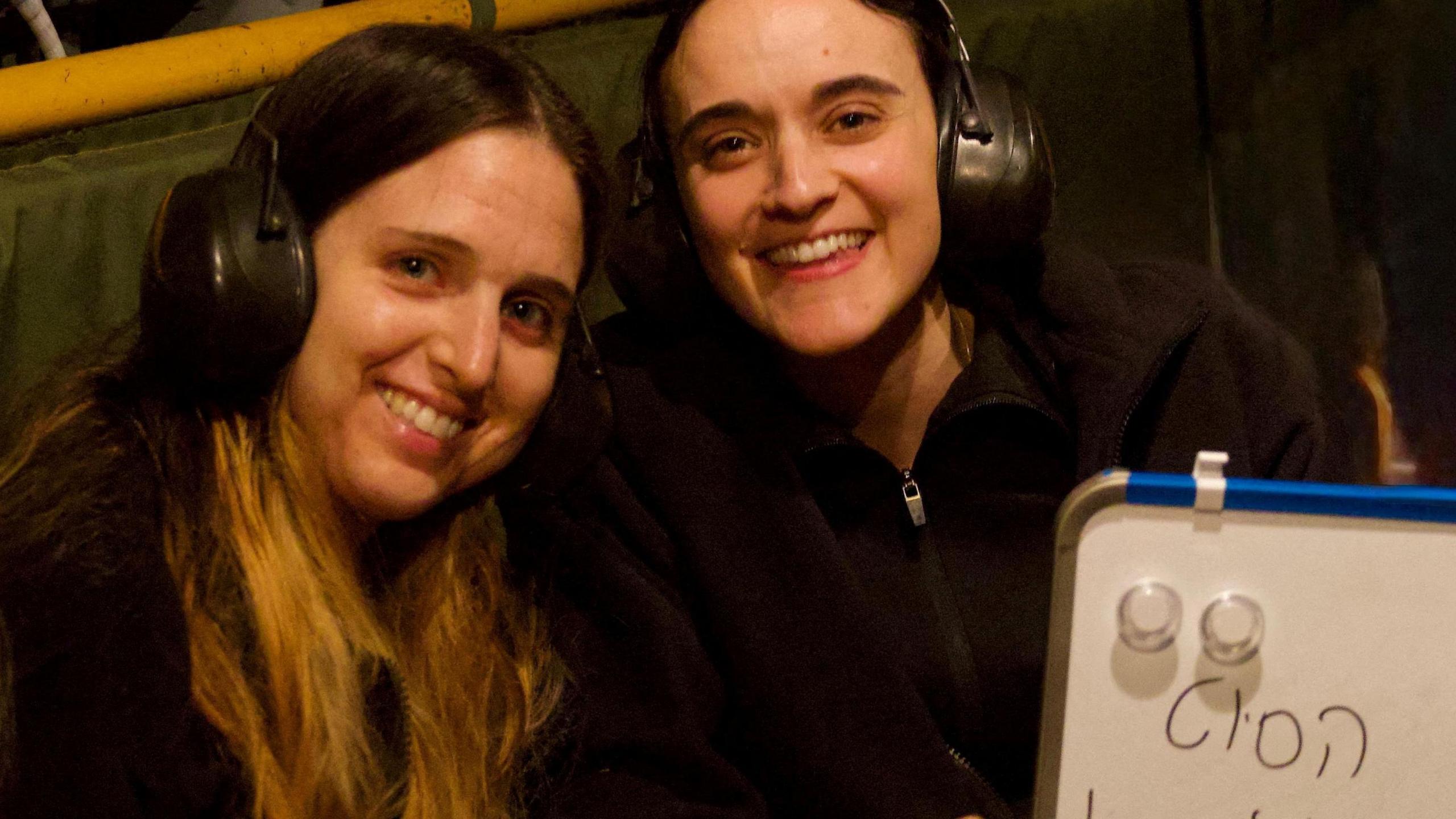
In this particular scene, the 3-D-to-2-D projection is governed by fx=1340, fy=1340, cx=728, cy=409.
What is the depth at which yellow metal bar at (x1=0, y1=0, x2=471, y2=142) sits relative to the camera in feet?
3.97

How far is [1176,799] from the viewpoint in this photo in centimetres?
80

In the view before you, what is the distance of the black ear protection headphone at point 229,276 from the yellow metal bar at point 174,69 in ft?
1.11

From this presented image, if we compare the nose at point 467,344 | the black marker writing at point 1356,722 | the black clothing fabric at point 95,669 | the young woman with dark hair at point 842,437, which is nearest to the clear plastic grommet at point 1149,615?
the black marker writing at point 1356,722

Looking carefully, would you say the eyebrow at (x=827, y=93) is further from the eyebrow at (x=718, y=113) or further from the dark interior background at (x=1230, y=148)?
the dark interior background at (x=1230, y=148)

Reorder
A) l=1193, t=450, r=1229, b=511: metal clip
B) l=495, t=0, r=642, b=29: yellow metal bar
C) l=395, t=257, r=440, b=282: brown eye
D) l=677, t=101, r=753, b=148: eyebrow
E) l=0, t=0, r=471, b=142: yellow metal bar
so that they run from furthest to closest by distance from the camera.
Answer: l=495, t=0, r=642, b=29: yellow metal bar, l=0, t=0, r=471, b=142: yellow metal bar, l=677, t=101, r=753, b=148: eyebrow, l=395, t=257, r=440, b=282: brown eye, l=1193, t=450, r=1229, b=511: metal clip

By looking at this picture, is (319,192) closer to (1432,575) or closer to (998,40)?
(1432,575)

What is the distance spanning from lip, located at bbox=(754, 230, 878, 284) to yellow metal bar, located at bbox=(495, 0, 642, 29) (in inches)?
22.8

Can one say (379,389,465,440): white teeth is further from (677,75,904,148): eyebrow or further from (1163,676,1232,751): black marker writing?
(1163,676,1232,751): black marker writing

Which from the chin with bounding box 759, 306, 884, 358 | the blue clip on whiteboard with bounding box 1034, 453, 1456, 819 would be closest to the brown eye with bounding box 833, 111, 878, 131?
the chin with bounding box 759, 306, 884, 358

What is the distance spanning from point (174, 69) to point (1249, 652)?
1.09 meters

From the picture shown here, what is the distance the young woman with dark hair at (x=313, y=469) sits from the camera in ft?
3.04

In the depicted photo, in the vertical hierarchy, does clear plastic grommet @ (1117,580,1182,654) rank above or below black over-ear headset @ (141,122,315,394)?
below

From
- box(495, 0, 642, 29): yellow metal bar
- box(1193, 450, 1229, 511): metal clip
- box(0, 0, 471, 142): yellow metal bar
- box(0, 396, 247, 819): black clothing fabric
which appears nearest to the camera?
box(1193, 450, 1229, 511): metal clip

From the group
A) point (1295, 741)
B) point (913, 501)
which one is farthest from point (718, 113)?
point (1295, 741)
